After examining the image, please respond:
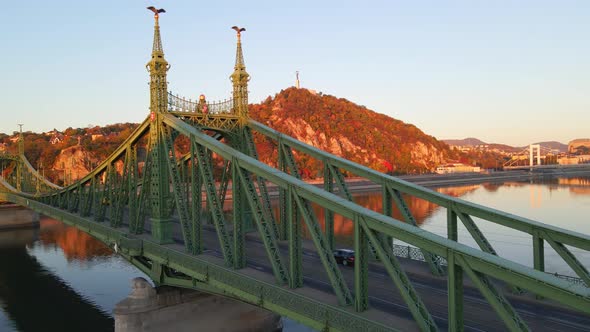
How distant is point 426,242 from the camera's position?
13398mm

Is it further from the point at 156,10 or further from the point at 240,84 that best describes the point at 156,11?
the point at 240,84

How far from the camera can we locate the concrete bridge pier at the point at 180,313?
26297 millimetres

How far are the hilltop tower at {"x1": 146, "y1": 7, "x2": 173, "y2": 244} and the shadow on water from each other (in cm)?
1152

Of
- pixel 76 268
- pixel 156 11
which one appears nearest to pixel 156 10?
pixel 156 11

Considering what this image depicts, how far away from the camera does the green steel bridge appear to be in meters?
13.4

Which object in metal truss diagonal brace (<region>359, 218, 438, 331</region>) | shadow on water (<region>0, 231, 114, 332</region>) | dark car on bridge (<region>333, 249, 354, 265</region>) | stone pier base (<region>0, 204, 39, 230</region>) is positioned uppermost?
metal truss diagonal brace (<region>359, 218, 438, 331</region>)

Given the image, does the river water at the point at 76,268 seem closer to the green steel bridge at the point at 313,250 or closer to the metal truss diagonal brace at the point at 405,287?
the green steel bridge at the point at 313,250

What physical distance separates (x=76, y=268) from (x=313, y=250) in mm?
36440

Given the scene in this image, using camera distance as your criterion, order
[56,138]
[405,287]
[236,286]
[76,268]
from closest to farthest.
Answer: [405,287] < [236,286] < [76,268] < [56,138]

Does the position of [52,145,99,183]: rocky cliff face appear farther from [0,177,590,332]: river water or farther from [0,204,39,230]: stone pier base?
[0,204,39,230]: stone pier base

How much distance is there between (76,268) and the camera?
53031 mm

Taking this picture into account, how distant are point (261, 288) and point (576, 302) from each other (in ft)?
38.2

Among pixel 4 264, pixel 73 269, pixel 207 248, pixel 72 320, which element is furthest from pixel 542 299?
pixel 4 264

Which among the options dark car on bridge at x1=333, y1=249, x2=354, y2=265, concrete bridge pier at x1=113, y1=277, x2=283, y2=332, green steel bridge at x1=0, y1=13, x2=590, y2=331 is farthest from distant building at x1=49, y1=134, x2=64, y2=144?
dark car on bridge at x1=333, y1=249, x2=354, y2=265
